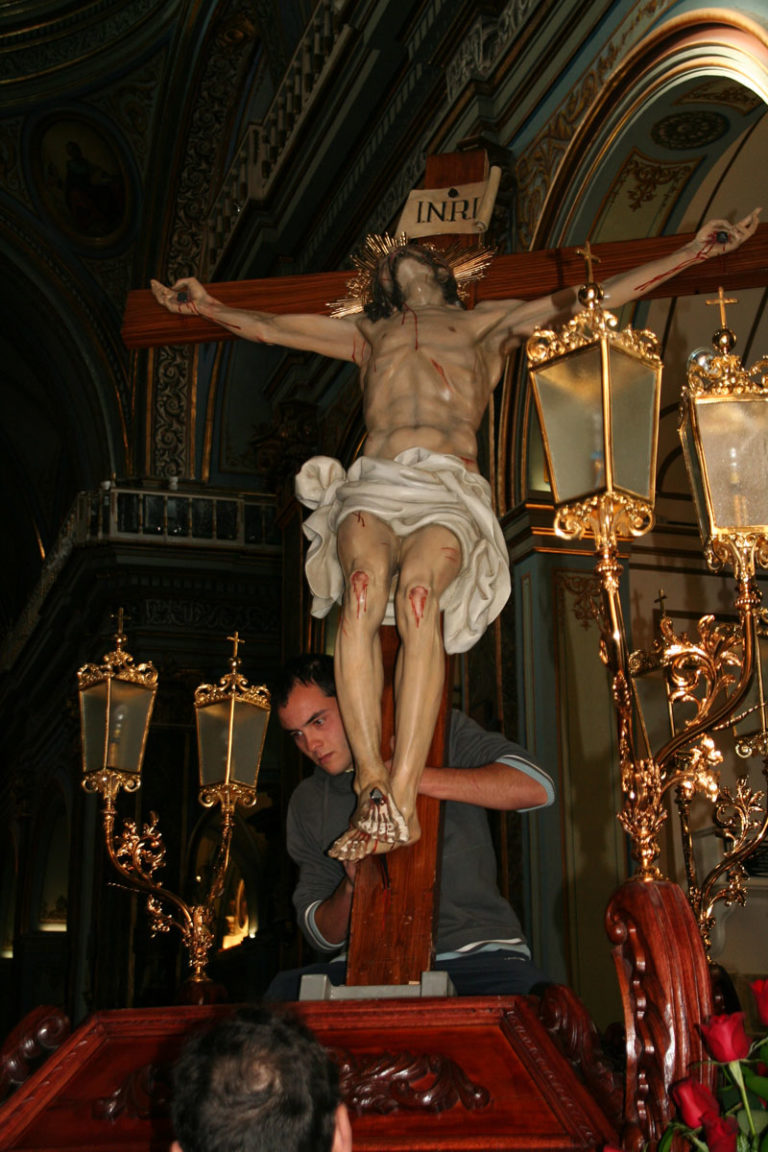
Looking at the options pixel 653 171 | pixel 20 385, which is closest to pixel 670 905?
pixel 653 171

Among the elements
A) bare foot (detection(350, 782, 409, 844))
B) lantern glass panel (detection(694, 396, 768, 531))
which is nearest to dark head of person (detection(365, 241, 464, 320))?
lantern glass panel (detection(694, 396, 768, 531))

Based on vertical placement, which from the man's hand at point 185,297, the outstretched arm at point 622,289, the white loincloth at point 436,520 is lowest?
the white loincloth at point 436,520

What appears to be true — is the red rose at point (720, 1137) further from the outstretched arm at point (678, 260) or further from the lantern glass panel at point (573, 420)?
the outstretched arm at point (678, 260)

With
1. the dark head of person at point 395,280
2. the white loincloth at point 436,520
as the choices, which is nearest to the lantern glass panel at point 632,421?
the white loincloth at point 436,520

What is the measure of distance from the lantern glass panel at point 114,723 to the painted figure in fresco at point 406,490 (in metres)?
1.92

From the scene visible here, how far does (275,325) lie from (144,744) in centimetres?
221

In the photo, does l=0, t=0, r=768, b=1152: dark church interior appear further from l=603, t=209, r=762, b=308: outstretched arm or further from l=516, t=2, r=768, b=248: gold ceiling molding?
l=603, t=209, r=762, b=308: outstretched arm

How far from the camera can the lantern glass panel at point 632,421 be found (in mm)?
3008

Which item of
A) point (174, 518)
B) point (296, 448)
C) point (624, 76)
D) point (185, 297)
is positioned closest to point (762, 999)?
point (185, 297)

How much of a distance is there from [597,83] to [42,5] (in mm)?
11625

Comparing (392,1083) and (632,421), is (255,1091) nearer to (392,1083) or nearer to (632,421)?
(392,1083)

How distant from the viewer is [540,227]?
7.14m

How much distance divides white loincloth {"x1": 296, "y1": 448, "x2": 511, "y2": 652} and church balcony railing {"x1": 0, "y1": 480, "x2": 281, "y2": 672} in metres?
10.5

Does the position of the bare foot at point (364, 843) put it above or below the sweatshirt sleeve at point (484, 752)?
below
